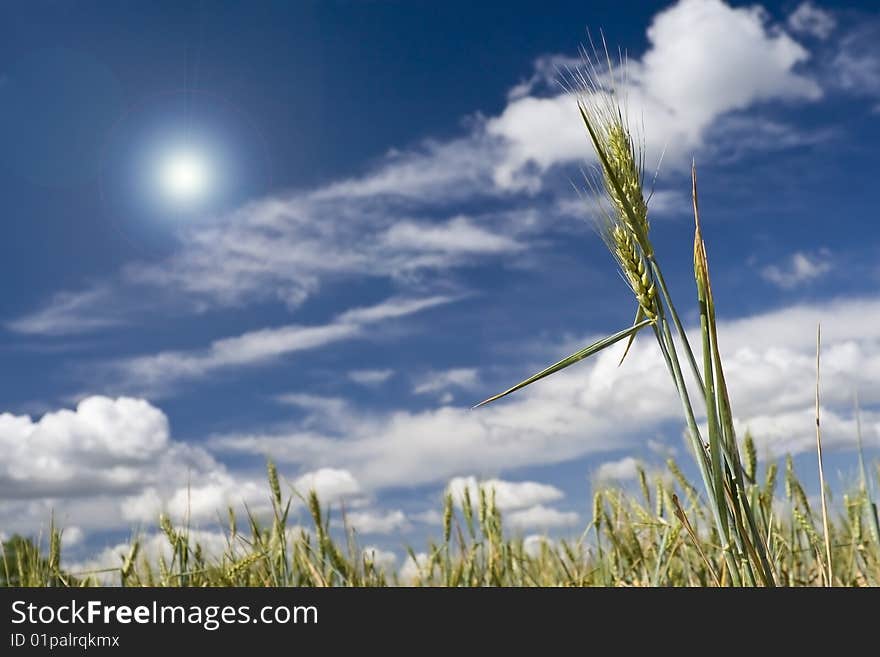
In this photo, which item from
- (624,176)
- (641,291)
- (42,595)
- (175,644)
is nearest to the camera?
(641,291)

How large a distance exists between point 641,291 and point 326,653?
1.01 m

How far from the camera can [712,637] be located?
170 centimetres

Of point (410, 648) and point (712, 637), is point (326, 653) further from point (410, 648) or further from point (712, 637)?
point (712, 637)

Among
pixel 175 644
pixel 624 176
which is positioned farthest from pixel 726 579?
pixel 175 644

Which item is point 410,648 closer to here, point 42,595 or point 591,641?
point 591,641

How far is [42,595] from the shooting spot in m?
2.12

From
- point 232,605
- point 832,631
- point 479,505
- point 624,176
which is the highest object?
point 624,176

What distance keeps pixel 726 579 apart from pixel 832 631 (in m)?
0.76

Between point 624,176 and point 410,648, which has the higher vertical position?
point 624,176

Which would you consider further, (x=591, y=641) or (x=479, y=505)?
(x=479, y=505)

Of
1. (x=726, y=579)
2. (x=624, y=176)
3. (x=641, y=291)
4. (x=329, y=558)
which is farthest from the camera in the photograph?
(x=329, y=558)

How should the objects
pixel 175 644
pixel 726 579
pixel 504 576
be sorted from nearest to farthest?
pixel 175 644
pixel 726 579
pixel 504 576

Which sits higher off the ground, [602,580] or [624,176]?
[624,176]

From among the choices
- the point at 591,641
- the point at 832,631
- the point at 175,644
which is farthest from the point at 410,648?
the point at 832,631
